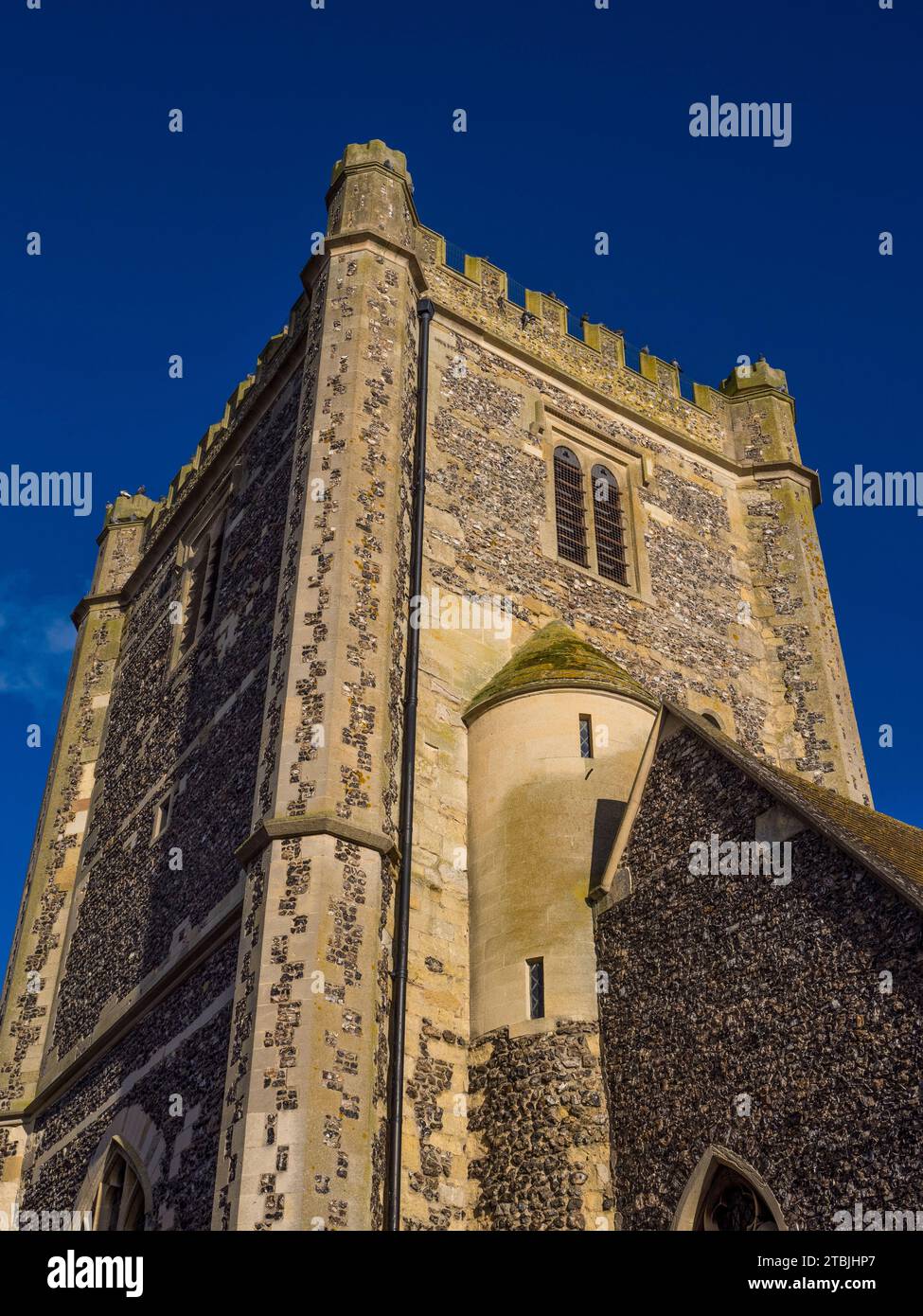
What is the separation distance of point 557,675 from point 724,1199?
641 centimetres

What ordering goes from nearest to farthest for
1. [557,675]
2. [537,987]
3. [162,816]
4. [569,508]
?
1. [537,987]
2. [557,675]
3. [162,816]
4. [569,508]

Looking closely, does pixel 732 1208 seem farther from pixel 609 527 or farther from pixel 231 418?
pixel 231 418

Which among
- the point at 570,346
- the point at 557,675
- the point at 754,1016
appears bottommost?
the point at 754,1016

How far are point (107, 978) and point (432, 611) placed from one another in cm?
631

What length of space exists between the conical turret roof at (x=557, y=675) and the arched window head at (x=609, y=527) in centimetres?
307

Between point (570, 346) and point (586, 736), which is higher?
point (570, 346)

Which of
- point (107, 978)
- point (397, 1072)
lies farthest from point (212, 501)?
point (397, 1072)

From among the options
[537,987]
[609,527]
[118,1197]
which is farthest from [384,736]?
[609,527]

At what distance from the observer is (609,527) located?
21203mm

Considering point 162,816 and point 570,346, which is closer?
point 162,816

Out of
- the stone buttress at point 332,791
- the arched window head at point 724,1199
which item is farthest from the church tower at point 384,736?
the arched window head at point 724,1199

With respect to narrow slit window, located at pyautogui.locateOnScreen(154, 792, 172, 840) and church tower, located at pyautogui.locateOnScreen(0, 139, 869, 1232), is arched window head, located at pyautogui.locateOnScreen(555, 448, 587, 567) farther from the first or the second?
narrow slit window, located at pyautogui.locateOnScreen(154, 792, 172, 840)

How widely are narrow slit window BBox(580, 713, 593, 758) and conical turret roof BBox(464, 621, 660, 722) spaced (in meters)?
0.39
